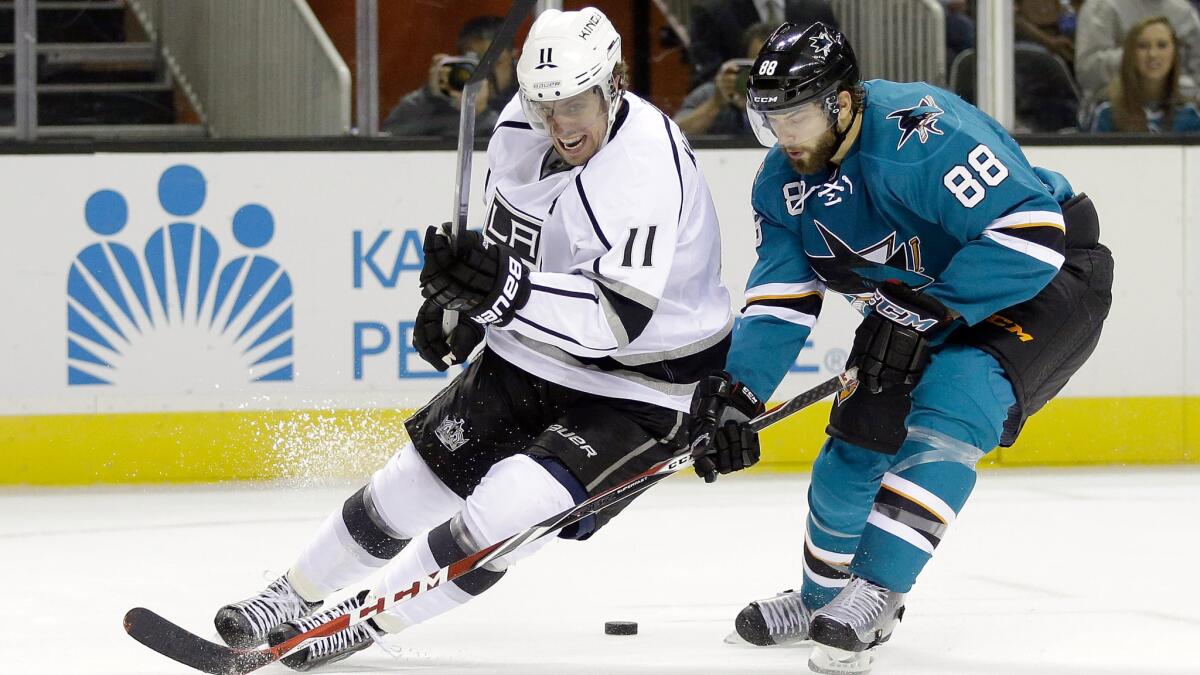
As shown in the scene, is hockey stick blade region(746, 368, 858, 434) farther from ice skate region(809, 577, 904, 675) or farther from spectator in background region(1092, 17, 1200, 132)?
spectator in background region(1092, 17, 1200, 132)

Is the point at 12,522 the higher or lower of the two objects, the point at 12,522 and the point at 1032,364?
the lower

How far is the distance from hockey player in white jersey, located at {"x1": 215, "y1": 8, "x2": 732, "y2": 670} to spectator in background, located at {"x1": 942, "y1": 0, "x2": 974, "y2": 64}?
8.46 feet

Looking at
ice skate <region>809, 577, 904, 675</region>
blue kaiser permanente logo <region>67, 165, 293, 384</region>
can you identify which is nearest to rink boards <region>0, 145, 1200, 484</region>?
blue kaiser permanente logo <region>67, 165, 293, 384</region>

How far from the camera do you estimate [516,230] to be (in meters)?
2.56

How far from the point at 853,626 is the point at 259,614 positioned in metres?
0.87

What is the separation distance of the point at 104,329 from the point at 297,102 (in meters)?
0.82

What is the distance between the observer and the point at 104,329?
14.9 feet

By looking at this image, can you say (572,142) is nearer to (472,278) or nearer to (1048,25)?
(472,278)

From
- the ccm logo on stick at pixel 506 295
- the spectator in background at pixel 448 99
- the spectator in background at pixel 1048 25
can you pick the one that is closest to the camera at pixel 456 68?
the spectator in background at pixel 448 99

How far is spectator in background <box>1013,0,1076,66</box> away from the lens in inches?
194

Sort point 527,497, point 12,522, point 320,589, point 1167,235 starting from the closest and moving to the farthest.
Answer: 1. point 527,497
2. point 320,589
3. point 12,522
4. point 1167,235

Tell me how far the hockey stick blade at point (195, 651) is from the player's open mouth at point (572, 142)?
2.71ft

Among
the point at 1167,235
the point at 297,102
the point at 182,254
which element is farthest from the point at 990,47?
the point at 182,254

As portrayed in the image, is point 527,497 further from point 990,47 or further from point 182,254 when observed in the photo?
point 990,47
